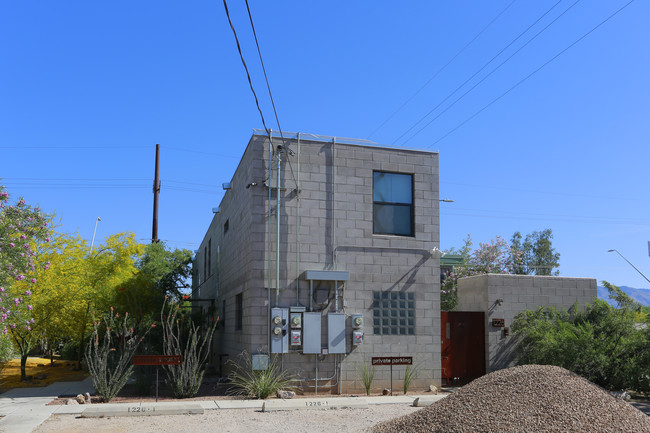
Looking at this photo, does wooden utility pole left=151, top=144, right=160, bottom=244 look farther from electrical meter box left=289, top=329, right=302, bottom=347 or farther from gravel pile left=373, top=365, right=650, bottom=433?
gravel pile left=373, top=365, right=650, bottom=433

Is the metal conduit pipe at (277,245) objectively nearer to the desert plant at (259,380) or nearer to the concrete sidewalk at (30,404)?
the desert plant at (259,380)

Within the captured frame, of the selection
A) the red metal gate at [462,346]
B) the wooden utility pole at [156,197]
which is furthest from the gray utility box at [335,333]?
the wooden utility pole at [156,197]

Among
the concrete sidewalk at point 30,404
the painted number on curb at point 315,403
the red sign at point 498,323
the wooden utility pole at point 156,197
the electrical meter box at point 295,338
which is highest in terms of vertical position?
the wooden utility pole at point 156,197

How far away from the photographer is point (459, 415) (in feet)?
28.3

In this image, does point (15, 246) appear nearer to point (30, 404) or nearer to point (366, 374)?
point (30, 404)

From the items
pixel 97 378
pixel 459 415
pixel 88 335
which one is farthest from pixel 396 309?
pixel 88 335

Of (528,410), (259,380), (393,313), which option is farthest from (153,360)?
(528,410)

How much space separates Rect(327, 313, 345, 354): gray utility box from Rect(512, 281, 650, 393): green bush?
204 inches

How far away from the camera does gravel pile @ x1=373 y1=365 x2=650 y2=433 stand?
26.8ft

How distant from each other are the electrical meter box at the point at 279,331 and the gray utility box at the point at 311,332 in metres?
0.42

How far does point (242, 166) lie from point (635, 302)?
1127cm

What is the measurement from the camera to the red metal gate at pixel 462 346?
15.7 meters

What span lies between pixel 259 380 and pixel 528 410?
6.30 meters

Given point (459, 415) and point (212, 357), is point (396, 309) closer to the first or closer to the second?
point (459, 415)
